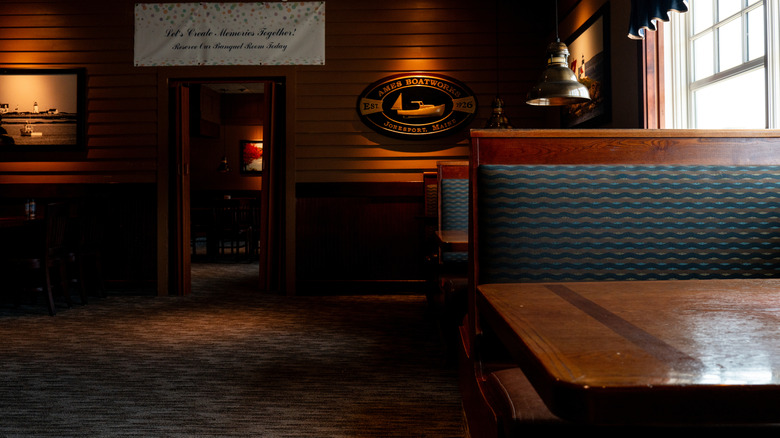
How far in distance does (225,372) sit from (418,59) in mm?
3970

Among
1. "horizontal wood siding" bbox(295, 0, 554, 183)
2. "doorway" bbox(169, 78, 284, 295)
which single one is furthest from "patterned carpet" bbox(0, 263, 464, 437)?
"horizontal wood siding" bbox(295, 0, 554, 183)

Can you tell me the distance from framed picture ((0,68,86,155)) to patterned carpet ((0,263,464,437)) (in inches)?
72.3

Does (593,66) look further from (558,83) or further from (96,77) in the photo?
(96,77)

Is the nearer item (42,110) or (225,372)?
(225,372)

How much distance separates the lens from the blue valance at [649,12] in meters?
3.01

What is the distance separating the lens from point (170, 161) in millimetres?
6188

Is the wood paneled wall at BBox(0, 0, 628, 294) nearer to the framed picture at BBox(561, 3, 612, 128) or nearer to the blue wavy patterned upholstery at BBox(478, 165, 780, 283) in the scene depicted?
the framed picture at BBox(561, 3, 612, 128)

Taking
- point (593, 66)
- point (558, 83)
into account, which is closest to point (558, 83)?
point (558, 83)

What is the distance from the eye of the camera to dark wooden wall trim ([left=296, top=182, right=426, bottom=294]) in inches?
245

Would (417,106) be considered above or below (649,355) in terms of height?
above

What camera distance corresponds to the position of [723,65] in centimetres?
321

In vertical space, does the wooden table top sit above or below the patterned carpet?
above

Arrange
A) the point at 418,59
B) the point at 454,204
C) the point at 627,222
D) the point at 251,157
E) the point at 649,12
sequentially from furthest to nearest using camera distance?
1. the point at 251,157
2. the point at 418,59
3. the point at 454,204
4. the point at 649,12
5. the point at 627,222

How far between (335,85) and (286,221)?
1491 millimetres
